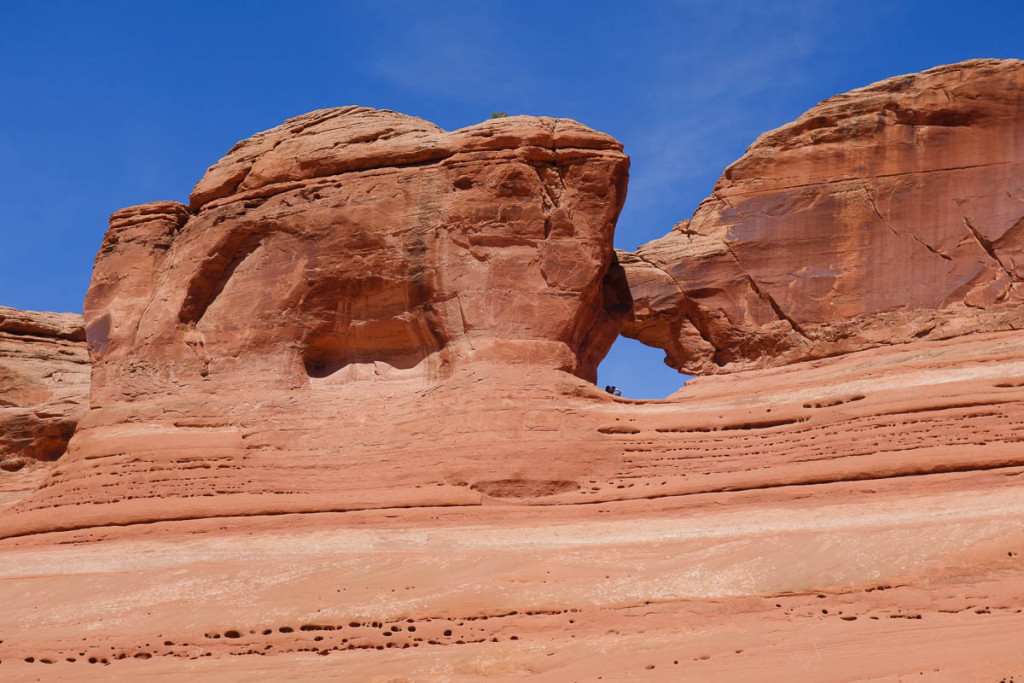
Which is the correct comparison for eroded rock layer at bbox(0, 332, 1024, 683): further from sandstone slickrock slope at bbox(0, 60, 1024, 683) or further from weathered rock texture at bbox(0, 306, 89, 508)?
weathered rock texture at bbox(0, 306, 89, 508)

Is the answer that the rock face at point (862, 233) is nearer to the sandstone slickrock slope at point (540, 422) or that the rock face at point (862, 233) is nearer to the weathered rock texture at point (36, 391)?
the sandstone slickrock slope at point (540, 422)

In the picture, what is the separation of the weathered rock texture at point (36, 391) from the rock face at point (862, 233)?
14778 millimetres

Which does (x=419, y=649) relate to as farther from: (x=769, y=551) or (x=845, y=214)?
(x=845, y=214)

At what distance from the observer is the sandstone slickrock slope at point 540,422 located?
44.6 feet

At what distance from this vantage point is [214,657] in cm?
1419

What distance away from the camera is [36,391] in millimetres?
30172

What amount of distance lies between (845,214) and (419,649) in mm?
11709

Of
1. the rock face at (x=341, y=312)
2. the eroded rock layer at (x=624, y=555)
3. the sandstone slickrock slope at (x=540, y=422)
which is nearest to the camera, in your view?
the eroded rock layer at (x=624, y=555)

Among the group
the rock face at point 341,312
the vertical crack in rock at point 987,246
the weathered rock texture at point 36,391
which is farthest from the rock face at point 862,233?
the weathered rock texture at point 36,391

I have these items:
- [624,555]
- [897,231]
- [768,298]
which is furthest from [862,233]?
[624,555]

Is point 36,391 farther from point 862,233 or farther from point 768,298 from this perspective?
point 862,233

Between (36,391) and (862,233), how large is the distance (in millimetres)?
20118

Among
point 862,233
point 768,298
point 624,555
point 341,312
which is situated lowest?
point 624,555

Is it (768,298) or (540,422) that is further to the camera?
(768,298)
